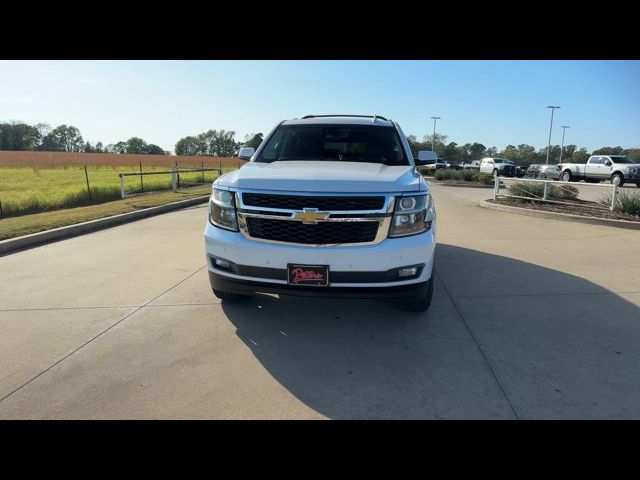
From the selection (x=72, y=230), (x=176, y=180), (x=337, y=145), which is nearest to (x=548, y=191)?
(x=337, y=145)

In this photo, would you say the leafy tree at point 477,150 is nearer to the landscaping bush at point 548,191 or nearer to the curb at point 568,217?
the landscaping bush at point 548,191

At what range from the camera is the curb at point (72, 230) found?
22.2 feet

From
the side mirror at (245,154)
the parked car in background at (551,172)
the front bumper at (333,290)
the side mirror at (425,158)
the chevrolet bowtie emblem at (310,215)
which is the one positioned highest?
the side mirror at (245,154)

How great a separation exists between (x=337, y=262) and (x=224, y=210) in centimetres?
108

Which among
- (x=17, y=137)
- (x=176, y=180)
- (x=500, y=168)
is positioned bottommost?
(x=500, y=168)

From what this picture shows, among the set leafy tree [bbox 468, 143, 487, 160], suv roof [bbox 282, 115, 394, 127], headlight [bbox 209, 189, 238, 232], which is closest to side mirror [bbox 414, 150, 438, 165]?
suv roof [bbox 282, 115, 394, 127]

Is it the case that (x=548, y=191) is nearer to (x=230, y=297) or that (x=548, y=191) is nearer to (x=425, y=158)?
(x=425, y=158)

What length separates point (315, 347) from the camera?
3.39 metres

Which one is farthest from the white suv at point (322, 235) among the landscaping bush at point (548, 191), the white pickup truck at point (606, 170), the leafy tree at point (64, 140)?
the leafy tree at point (64, 140)

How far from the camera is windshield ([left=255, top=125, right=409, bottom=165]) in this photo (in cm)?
464

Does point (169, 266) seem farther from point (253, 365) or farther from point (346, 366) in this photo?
point (346, 366)

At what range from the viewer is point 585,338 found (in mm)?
3553
